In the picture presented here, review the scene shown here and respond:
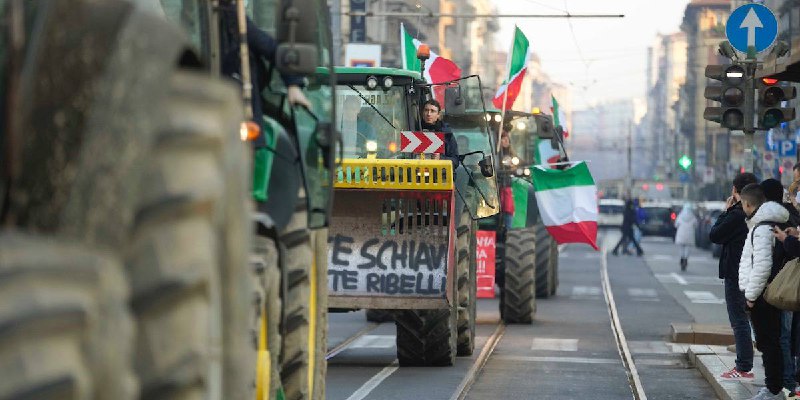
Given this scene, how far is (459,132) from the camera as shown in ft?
73.2

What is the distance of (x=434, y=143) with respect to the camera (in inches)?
634

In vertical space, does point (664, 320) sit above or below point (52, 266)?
below

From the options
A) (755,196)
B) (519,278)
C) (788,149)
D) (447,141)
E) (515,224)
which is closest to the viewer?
(755,196)

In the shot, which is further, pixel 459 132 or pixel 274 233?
pixel 459 132

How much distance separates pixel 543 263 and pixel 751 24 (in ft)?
30.3

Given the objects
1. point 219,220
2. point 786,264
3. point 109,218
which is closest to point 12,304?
point 109,218

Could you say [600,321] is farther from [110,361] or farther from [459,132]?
[110,361]

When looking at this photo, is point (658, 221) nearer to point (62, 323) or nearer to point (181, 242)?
point (181, 242)

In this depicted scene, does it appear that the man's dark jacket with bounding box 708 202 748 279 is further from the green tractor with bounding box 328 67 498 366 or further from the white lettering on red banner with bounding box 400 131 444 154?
the white lettering on red banner with bounding box 400 131 444 154

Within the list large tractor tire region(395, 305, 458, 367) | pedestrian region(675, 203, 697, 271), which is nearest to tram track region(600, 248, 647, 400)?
large tractor tire region(395, 305, 458, 367)

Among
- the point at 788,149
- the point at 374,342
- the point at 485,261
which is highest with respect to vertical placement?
the point at 788,149

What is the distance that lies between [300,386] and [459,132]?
49.8 feet

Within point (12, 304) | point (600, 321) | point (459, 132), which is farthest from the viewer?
point (600, 321)

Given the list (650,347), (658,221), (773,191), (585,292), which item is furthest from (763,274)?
(658,221)
